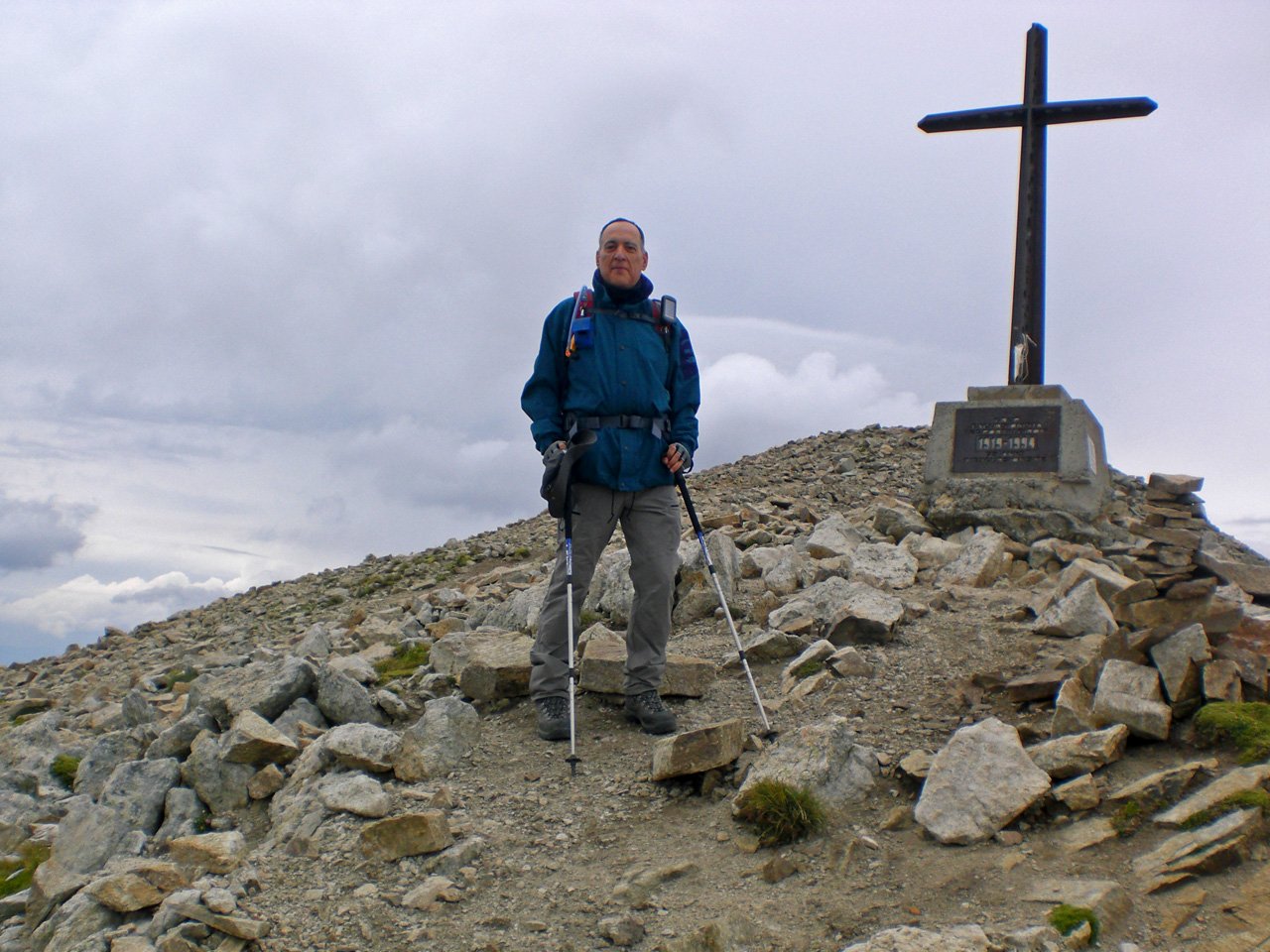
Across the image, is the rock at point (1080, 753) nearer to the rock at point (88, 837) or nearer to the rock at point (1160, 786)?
the rock at point (1160, 786)

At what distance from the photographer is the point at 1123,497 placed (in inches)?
742

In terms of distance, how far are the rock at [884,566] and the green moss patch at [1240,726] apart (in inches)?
155

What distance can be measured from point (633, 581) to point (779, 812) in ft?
6.60

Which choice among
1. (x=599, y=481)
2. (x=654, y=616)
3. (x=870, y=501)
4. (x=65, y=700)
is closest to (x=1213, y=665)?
(x=654, y=616)

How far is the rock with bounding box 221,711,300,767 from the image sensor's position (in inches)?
275

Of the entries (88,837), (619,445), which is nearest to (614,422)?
(619,445)

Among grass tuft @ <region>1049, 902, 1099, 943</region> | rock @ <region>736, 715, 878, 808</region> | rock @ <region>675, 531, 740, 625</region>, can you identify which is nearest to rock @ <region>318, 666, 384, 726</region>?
rock @ <region>675, 531, 740, 625</region>

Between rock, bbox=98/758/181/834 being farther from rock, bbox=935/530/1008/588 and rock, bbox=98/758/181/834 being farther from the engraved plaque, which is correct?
the engraved plaque

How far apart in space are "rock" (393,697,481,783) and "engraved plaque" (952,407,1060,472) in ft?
26.8

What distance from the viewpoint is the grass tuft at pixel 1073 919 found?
14.0 ft

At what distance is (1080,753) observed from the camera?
5.49m

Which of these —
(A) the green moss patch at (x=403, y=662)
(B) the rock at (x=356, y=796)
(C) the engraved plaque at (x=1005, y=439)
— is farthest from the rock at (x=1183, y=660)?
(C) the engraved plaque at (x=1005, y=439)

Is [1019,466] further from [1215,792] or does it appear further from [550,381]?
[1215,792]

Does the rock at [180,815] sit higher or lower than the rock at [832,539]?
lower
